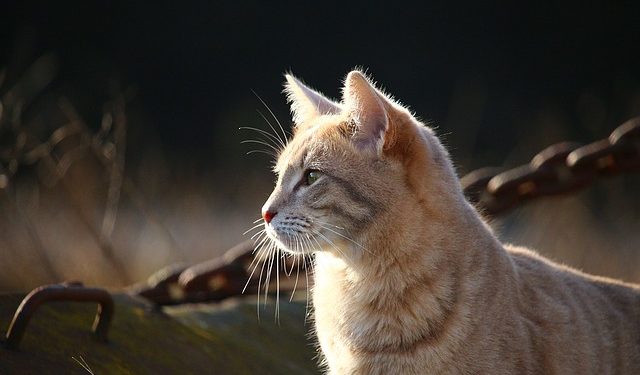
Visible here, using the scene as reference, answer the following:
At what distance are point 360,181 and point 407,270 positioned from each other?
0.27 meters

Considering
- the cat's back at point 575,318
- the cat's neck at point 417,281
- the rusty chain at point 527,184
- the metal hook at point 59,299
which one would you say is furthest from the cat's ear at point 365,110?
the metal hook at point 59,299

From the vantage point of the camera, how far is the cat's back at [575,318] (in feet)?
8.05

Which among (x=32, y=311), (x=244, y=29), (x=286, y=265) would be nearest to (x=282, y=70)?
(x=244, y=29)

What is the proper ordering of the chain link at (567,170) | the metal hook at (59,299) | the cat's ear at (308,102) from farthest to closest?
the chain link at (567,170) → the cat's ear at (308,102) → the metal hook at (59,299)

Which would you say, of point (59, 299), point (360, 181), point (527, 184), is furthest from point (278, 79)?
point (59, 299)

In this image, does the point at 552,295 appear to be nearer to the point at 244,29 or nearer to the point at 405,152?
the point at 405,152

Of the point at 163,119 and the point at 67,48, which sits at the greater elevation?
the point at 67,48

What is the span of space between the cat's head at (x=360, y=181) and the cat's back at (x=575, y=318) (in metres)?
0.39

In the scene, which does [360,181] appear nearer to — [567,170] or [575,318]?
[575,318]

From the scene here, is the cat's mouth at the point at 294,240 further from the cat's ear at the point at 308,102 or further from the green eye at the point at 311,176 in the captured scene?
the cat's ear at the point at 308,102

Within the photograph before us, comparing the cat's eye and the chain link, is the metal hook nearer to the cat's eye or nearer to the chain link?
the cat's eye

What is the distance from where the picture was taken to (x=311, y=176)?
263cm

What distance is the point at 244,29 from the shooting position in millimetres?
7840

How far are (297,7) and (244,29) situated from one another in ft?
1.60
